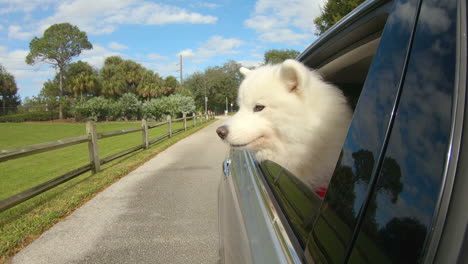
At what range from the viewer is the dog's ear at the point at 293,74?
180 centimetres

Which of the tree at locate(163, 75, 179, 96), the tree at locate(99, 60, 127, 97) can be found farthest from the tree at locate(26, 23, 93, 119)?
the tree at locate(163, 75, 179, 96)

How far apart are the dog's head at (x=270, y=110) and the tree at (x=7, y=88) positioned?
7034cm

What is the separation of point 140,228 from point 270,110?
9.91 feet

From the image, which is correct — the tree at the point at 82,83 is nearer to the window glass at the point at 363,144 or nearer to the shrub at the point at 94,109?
the shrub at the point at 94,109

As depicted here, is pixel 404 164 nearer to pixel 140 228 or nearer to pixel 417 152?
pixel 417 152

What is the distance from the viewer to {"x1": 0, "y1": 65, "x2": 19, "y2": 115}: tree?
5753 cm

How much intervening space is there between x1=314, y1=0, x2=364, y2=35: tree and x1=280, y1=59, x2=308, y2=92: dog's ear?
14.9 meters

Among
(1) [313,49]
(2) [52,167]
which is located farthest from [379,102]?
(2) [52,167]

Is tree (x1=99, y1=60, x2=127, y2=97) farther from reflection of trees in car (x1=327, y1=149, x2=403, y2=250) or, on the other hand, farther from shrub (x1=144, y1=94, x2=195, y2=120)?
reflection of trees in car (x1=327, y1=149, x2=403, y2=250)

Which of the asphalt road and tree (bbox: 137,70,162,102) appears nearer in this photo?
the asphalt road

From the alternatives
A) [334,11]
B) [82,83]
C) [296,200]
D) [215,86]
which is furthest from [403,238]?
[215,86]

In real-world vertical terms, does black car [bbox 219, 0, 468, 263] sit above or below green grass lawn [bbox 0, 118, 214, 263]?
above

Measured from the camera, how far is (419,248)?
1.64 feet

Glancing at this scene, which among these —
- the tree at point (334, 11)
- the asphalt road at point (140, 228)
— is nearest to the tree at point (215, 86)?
the tree at point (334, 11)
